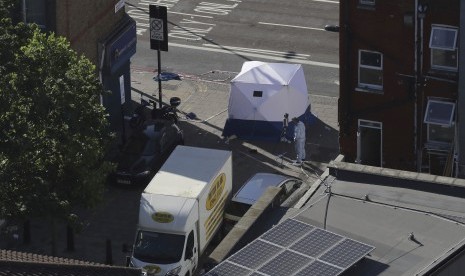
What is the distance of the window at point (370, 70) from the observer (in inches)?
1716

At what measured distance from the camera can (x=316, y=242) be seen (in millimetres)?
30172

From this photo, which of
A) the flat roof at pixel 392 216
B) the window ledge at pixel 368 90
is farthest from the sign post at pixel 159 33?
the flat roof at pixel 392 216

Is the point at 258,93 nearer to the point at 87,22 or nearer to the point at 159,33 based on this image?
the point at 159,33

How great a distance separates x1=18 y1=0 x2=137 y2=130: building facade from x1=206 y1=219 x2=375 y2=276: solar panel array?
21290 mm

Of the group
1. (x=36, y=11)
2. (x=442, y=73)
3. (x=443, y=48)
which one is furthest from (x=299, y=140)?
(x=36, y=11)

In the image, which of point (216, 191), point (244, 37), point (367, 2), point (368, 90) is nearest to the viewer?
point (367, 2)

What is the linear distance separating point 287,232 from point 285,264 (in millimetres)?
1508

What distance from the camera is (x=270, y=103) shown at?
53.8 m

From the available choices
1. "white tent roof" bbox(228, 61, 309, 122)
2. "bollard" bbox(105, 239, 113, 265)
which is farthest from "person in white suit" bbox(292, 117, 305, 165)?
"bollard" bbox(105, 239, 113, 265)

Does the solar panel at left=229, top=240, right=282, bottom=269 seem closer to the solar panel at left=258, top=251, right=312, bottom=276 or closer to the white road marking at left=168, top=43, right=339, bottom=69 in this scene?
the solar panel at left=258, top=251, right=312, bottom=276

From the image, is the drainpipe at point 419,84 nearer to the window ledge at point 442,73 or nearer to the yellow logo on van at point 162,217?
the window ledge at point 442,73

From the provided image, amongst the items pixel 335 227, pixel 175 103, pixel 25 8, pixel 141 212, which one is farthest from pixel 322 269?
pixel 175 103

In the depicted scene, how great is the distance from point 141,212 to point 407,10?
419 inches

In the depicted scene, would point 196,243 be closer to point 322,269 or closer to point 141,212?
point 141,212
